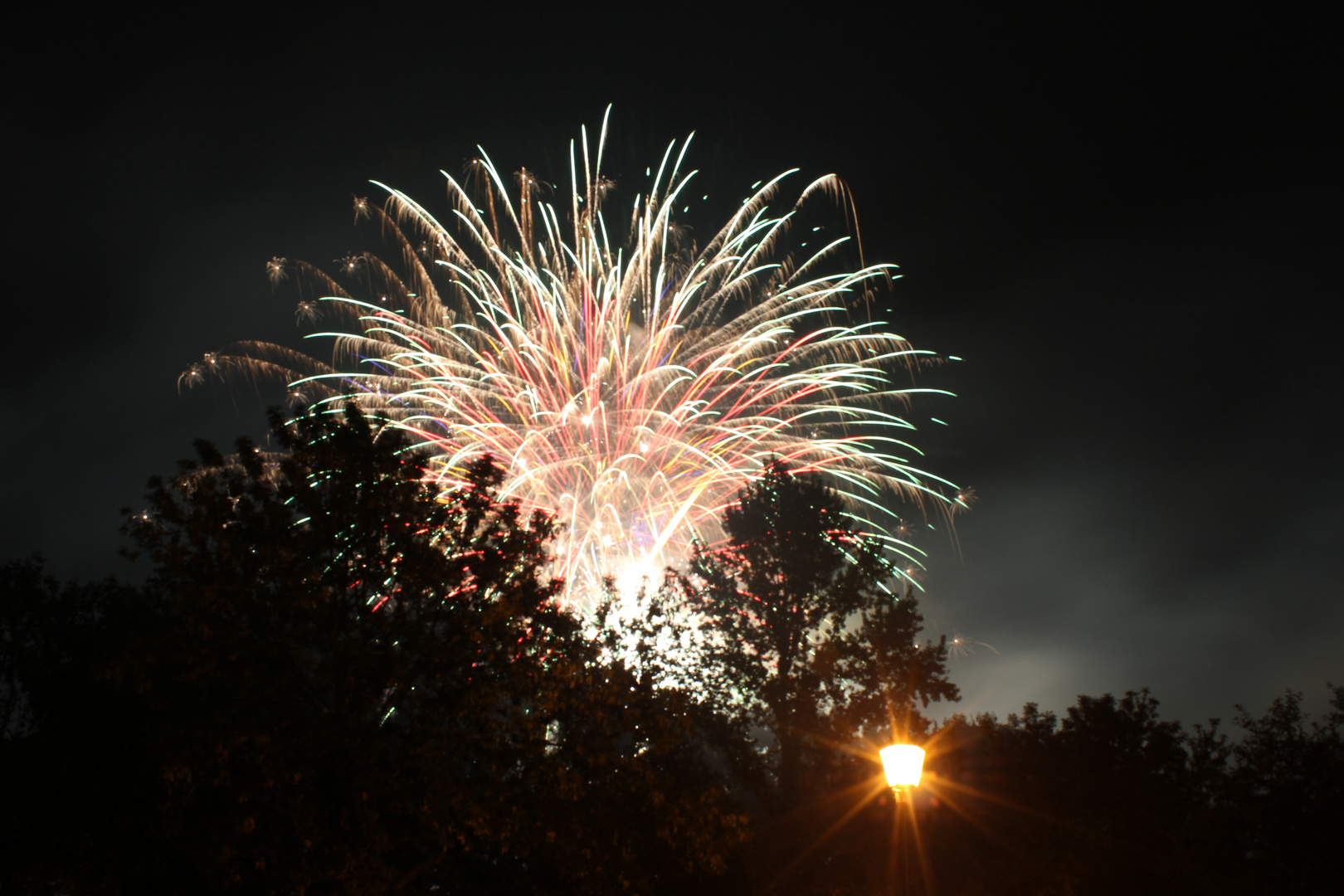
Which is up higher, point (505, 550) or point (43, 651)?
point (505, 550)

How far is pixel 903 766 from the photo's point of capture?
10.1 m

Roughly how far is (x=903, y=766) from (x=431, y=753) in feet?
24.6

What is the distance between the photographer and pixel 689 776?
2353 cm

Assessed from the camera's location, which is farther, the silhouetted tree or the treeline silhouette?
the silhouetted tree

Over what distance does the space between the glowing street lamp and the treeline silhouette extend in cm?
100

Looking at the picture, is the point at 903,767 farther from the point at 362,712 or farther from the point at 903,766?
the point at 362,712

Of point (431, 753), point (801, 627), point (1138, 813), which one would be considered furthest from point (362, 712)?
point (1138, 813)

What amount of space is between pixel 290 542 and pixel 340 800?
4317 mm

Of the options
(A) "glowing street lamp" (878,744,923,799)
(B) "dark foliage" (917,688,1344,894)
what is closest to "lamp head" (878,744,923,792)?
(A) "glowing street lamp" (878,744,923,799)

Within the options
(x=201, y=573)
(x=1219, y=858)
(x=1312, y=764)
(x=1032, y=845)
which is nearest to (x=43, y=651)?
(x=201, y=573)

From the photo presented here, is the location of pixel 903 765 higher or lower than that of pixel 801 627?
lower

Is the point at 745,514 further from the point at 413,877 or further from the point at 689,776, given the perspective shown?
the point at 413,877

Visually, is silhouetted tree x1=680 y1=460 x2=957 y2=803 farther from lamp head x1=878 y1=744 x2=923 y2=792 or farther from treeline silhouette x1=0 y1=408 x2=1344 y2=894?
lamp head x1=878 y1=744 x2=923 y2=792

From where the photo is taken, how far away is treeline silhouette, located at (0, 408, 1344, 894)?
13.3 metres
